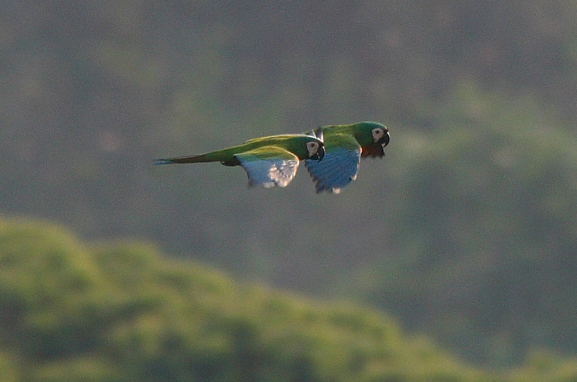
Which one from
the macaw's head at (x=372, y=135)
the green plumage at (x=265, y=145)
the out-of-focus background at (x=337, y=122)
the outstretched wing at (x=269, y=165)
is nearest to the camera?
the outstretched wing at (x=269, y=165)

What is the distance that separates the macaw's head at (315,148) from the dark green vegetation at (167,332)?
→ 652 cm

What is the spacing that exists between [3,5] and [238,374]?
15.5 meters

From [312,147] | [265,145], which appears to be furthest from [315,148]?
[265,145]

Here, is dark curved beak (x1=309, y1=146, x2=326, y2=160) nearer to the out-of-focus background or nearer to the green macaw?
the green macaw

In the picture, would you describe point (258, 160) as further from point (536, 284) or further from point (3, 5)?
point (3, 5)

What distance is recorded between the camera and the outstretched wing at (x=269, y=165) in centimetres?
270

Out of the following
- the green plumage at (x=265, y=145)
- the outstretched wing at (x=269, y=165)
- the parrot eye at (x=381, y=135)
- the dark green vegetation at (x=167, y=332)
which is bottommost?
the outstretched wing at (x=269, y=165)

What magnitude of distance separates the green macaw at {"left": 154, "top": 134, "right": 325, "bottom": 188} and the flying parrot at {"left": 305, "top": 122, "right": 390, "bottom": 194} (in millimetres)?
57

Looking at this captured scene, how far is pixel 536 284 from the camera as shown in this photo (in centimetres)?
1892

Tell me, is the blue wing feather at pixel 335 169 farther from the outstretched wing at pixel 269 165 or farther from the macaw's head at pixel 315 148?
the outstretched wing at pixel 269 165

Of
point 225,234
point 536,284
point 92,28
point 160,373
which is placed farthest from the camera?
point 92,28

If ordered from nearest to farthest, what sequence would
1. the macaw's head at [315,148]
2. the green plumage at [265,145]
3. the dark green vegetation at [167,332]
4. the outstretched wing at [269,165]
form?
the outstretched wing at [269,165], the green plumage at [265,145], the macaw's head at [315,148], the dark green vegetation at [167,332]

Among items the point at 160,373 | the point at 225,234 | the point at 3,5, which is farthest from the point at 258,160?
the point at 3,5

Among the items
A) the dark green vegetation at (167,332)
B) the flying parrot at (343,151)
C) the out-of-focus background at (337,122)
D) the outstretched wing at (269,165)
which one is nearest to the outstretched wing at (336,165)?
the flying parrot at (343,151)
